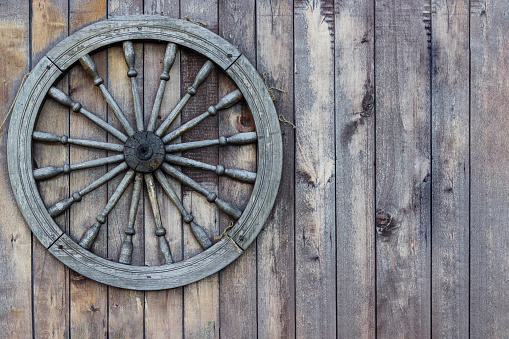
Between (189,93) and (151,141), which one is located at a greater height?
(189,93)

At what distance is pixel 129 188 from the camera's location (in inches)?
63.5

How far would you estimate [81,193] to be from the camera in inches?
61.7

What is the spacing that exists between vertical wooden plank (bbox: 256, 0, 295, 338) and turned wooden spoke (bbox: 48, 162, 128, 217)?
0.52 m

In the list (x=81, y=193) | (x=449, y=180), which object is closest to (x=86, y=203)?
(x=81, y=193)

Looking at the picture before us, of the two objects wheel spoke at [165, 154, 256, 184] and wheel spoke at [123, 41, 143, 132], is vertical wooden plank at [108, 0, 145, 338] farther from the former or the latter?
wheel spoke at [165, 154, 256, 184]

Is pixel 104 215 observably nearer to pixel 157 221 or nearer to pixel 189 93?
pixel 157 221

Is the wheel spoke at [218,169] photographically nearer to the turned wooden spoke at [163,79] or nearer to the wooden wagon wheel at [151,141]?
the wooden wagon wheel at [151,141]

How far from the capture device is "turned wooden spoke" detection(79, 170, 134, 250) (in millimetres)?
1567

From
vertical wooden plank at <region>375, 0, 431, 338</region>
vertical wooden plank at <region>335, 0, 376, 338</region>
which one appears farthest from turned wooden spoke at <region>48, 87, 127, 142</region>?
vertical wooden plank at <region>375, 0, 431, 338</region>

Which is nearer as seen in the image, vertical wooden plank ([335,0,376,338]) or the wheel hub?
the wheel hub

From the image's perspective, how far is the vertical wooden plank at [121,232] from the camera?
161 centimetres

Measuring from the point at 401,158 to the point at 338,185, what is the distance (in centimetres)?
23

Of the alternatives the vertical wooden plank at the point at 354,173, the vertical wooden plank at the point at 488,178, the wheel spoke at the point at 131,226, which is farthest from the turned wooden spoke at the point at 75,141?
the vertical wooden plank at the point at 488,178

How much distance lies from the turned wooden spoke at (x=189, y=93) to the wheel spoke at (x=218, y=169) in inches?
3.8
